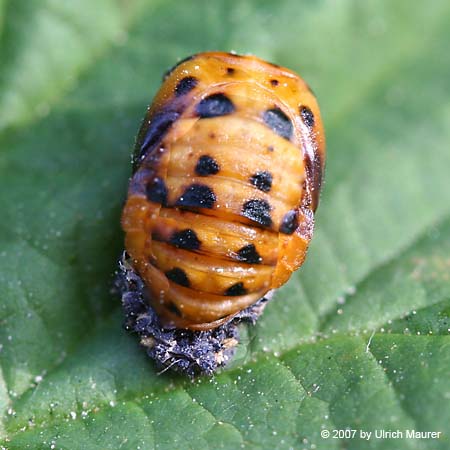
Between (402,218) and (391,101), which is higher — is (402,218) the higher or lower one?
the lower one

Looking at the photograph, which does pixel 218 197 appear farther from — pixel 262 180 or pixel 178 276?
pixel 178 276

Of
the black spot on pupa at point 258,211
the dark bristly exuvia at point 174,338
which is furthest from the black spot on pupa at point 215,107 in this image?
the dark bristly exuvia at point 174,338

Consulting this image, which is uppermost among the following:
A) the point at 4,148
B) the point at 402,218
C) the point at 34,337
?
the point at 402,218

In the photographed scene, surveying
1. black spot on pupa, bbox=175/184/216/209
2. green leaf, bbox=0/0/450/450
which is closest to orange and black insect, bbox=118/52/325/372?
black spot on pupa, bbox=175/184/216/209

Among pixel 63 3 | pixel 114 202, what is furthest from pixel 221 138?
pixel 63 3

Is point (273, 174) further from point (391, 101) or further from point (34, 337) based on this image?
point (391, 101)
